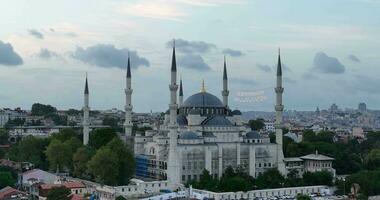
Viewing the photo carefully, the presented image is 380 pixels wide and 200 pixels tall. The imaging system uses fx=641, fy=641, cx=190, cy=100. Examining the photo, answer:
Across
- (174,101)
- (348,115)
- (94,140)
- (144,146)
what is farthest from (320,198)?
(348,115)

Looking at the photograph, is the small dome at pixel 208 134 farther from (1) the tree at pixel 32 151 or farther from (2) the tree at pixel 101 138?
(1) the tree at pixel 32 151

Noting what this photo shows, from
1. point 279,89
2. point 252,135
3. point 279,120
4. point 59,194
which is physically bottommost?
point 59,194

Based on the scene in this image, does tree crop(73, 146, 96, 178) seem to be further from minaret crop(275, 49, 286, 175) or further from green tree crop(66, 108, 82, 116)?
green tree crop(66, 108, 82, 116)

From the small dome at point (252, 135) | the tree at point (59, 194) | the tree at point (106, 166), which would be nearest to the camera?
the tree at point (59, 194)

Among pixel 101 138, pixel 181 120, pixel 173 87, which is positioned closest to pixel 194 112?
pixel 181 120

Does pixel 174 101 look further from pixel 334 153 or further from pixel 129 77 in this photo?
pixel 334 153

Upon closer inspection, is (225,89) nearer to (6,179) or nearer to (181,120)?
(181,120)

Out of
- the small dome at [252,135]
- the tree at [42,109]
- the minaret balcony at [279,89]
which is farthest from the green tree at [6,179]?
the tree at [42,109]

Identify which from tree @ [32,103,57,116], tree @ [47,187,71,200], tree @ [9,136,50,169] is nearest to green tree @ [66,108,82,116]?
tree @ [32,103,57,116]
